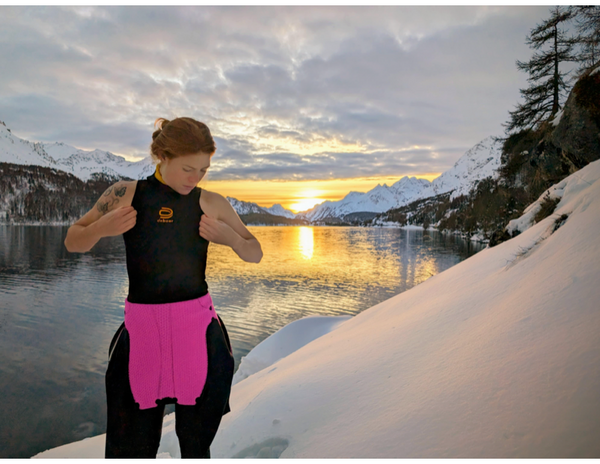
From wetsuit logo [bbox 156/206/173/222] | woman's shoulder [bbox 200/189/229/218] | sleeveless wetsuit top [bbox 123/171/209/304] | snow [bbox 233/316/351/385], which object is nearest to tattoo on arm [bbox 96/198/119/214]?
sleeveless wetsuit top [bbox 123/171/209/304]

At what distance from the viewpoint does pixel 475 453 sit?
1.88 metres

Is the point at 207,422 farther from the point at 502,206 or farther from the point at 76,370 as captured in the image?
the point at 502,206

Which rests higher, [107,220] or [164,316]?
[107,220]

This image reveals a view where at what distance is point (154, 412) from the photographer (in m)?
2.18

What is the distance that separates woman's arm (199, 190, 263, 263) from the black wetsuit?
9 cm

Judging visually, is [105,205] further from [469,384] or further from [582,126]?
[582,126]

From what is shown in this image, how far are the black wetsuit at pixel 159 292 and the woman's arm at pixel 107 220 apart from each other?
9 centimetres

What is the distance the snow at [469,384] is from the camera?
1913mm

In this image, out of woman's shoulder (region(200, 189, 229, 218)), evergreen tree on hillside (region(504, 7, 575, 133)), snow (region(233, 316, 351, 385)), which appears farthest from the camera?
evergreen tree on hillside (region(504, 7, 575, 133))

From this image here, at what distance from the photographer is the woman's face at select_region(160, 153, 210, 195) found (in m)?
2.08

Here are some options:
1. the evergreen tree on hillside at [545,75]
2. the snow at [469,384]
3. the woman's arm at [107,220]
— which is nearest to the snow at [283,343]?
the snow at [469,384]

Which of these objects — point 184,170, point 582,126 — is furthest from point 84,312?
point 582,126

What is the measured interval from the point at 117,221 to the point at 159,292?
0.53 meters

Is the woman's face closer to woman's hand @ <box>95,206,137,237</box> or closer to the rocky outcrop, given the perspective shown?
woman's hand @ <box>95,206,137,237</box>
